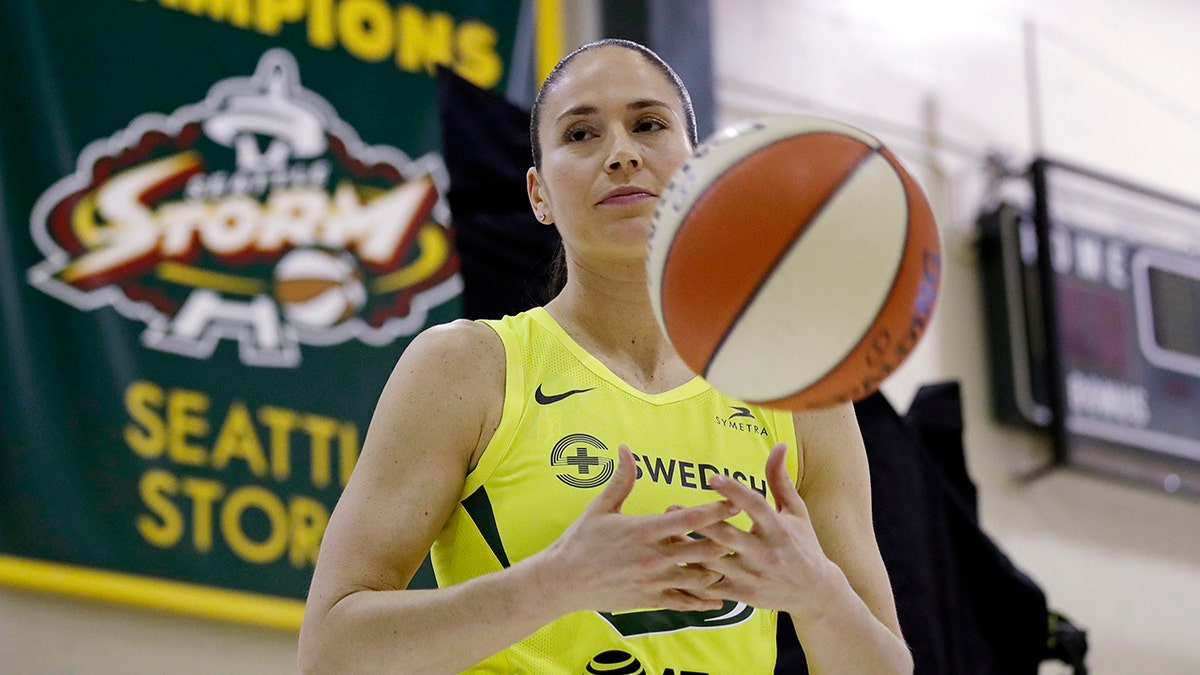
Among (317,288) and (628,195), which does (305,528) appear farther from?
(628,195)

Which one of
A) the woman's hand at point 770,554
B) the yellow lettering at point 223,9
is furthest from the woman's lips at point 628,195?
the yellow lettering at point 223,9

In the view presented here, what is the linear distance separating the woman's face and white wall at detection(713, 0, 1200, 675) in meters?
3.94

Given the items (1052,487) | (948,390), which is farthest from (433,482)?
(1052,487)

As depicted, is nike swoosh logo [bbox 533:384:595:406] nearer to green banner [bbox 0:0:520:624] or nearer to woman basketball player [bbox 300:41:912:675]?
woman basketball player [bbox 300:41:912:675]

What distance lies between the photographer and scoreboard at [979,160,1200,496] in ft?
20.7

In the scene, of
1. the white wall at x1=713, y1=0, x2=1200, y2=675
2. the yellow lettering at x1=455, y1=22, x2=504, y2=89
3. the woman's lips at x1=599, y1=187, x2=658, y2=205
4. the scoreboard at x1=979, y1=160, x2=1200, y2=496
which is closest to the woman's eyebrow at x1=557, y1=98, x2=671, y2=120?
the woman's lips at x1=599, y1=187, x2=658, y2=205

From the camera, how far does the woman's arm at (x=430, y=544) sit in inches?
64.1

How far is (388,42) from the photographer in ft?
17.1

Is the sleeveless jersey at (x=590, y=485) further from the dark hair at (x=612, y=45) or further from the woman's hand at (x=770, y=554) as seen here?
the dark hair at (x=612, y=45)

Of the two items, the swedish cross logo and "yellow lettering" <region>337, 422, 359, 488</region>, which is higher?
"yellow lettering" <region>337, 422, 359, 488</region>

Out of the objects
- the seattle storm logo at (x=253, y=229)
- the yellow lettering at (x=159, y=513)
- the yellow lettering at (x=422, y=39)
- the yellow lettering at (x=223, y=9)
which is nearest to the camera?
the yellow lettering at (x=159, y=513)

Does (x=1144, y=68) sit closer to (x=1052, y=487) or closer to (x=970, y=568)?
(x=1052, y=487)

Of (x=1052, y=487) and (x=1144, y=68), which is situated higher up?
(x=1144, y=68)

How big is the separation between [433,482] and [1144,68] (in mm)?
6866
